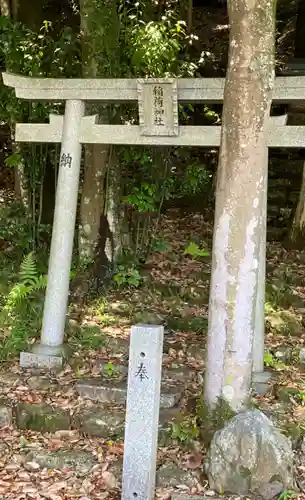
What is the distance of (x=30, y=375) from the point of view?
579 centimetres

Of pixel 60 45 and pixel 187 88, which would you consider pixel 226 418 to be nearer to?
pixel 187 88

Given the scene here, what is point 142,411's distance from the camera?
384 centimetres

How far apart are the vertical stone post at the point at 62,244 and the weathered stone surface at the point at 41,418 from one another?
0.87m

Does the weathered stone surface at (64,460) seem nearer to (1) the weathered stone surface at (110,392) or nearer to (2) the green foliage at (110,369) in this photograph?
(1) the weathered stone surface at (110,392)

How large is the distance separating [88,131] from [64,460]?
323cm

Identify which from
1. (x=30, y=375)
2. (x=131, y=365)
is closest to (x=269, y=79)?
(x=131, y=365)

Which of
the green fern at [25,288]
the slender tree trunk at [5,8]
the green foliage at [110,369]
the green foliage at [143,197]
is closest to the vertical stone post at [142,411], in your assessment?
the green foliage at [110,369]

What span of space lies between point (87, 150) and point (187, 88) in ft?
8.63

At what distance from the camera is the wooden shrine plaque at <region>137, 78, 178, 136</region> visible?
552 cm

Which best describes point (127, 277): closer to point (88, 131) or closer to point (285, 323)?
point (285, 323)

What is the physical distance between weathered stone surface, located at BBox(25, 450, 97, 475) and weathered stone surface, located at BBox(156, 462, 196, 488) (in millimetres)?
563

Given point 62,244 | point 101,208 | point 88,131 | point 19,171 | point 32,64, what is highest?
point 32,64

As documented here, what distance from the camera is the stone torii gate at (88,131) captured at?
548 centimetres

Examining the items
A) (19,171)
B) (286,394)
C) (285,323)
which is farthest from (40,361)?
(19,171)
